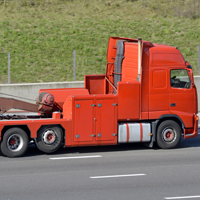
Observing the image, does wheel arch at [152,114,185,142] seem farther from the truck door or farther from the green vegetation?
the green vegetation

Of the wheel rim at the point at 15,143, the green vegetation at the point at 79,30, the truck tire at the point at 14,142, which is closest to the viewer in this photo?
the truck tire at the point at 14,142

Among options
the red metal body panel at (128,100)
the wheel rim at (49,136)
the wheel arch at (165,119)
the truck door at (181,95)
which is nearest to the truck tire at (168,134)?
the wheel arch at (165,119)

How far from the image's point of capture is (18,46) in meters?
28.1

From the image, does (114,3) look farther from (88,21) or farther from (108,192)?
(108,192)

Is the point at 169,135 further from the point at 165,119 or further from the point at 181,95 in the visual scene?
the point at 181,95

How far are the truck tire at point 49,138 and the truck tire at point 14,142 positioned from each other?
14.5 inches

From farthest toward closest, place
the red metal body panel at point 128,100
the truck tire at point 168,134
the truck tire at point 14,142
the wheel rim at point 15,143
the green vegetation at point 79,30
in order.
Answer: the green vegetation at point 79,30 < the truck tire at point 168,134 < the red metal body panel at point 128,100 < the wheel rim at point 15,143 < the truck tire at point 14,142

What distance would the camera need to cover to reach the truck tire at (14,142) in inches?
449

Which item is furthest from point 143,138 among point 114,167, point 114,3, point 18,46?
point 114,3

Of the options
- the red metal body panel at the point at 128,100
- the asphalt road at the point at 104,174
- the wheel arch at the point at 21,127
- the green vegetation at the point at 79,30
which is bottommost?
the asphalt road at the point at 104,174

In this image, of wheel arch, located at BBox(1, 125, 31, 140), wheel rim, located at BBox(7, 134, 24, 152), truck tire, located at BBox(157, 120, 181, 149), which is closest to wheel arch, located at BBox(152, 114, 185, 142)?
truck tire, located at BBox(157, 120, 181, 149)

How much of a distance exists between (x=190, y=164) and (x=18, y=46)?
1935 centimetres

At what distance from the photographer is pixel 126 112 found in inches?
478

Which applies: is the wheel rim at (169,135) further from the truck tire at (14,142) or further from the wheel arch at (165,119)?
the truck tire at (14,142)
